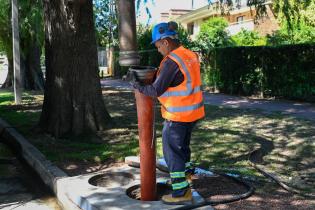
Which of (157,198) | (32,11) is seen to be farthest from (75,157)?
(32,11)

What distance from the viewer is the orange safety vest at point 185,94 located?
4746 mm

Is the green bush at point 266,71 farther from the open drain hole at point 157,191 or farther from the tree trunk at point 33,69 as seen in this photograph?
the open drain hole at point 157,191

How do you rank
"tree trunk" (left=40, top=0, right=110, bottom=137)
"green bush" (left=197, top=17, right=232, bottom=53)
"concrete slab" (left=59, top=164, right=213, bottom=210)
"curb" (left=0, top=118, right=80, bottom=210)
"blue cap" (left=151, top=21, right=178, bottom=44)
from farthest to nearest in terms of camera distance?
"green bush" (left=197, top=17, right=232, bottom=53) → "tree trunk" (left=40, top=0, right=110, bottom=137) → "curb" (left=0, top=118, right=80, bottom=210) → "concrete slab" (left=59, top=164, right=213, bottom=210) → "blue cap" (left=151, top=21, right=178, bottom=44)

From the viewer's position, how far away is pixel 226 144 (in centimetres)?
824

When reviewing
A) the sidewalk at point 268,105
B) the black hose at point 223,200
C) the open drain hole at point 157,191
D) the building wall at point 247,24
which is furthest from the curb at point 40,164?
the building wall at point 247,24

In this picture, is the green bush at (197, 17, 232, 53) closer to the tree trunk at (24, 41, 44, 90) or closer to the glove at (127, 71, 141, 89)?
the tree trunk at (24, 41, 44, 90)

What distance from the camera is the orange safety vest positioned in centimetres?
475

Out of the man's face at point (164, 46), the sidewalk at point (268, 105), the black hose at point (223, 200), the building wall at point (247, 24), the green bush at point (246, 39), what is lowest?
the black hose at point (223, 200)

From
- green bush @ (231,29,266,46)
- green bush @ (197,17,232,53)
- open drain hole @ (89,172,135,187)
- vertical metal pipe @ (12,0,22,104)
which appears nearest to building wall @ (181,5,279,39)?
green bush @ (231,29,266,46)

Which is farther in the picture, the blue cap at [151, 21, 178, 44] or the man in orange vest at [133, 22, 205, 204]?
the blue cap at [151, 21, 178, 44]

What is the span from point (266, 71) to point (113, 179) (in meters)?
11.2

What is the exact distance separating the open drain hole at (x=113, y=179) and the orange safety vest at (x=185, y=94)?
1.59 m

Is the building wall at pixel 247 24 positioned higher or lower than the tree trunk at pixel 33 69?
higher

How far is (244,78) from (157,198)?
41.3 ft
